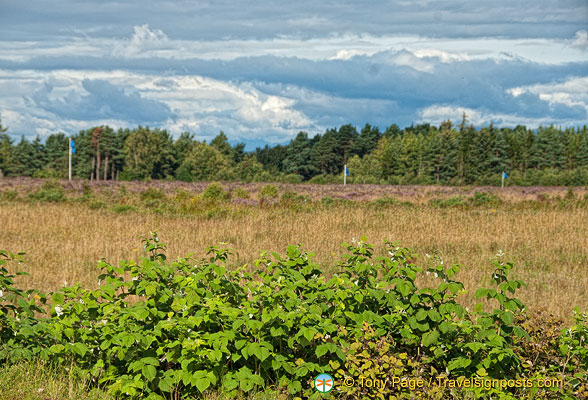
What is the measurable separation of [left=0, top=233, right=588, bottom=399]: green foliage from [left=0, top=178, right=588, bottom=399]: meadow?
2 centimetres

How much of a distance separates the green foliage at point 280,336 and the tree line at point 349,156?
59316mm

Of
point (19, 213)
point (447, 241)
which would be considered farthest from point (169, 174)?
point (447, 241)

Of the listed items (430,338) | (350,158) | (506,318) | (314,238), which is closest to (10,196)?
(314,238)

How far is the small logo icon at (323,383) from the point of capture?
13.2ft

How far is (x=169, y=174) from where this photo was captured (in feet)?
312

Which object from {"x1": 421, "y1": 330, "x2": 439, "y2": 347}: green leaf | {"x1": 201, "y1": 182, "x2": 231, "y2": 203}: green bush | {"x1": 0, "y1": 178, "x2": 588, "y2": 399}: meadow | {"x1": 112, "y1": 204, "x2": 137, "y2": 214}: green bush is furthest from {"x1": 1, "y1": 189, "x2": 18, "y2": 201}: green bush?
{"x1": 421, "y1": 330, "x2": 439, "y2": 347}: green leaf

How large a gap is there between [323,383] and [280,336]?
533mm

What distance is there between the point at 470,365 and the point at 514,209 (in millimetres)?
18747

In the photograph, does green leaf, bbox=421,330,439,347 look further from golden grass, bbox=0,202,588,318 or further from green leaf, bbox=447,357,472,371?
golden grass, bbox=0,202,588,318

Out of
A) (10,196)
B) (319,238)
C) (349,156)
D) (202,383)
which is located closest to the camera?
(202,383)

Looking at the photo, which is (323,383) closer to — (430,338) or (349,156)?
(430,338)

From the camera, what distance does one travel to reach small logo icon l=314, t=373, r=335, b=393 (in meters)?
4.02

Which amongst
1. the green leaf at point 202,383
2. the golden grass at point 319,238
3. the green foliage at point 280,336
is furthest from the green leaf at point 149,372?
the golden grass at point 319,238

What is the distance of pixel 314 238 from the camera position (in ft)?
40.7
